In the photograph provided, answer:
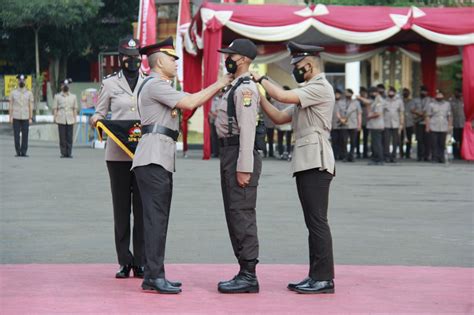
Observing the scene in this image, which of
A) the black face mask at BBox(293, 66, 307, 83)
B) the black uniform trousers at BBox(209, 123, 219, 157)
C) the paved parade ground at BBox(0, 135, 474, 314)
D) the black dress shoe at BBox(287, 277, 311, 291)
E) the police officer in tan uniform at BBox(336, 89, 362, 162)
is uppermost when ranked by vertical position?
the black face mask at BBox(293, 66, 307, 83)

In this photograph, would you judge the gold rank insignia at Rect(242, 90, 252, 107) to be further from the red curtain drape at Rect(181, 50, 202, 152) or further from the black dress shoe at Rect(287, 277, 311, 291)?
the red curtain drape at Rect(181, 50, 202, 152)

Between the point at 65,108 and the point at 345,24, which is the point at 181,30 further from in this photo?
the point at 345,24

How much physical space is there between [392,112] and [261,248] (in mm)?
15561

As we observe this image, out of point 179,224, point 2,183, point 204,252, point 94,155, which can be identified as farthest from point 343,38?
A: point 204,252

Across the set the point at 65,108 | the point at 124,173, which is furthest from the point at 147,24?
the point at 124,173

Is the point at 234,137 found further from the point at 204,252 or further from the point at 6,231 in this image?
the point at 6,231

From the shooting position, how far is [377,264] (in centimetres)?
1022

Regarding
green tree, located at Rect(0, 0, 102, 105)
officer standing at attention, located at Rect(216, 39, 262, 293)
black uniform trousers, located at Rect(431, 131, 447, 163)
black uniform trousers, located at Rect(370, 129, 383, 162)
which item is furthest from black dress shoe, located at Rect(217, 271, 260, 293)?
green tree, located at Rect(0, 0, 102, 105)

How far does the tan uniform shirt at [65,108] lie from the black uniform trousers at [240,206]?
18024mm

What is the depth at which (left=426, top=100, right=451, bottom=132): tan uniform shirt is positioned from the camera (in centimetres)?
2616

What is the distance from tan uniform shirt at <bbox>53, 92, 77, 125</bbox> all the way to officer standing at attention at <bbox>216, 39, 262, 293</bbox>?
18018mm

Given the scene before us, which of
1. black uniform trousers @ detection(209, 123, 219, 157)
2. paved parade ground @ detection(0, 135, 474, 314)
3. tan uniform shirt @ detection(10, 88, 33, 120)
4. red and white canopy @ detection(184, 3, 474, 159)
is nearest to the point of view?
paved parade ground @ detection(0, 135, 474, 314)

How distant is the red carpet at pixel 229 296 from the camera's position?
308 inches

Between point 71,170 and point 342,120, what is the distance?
7.86 meters
